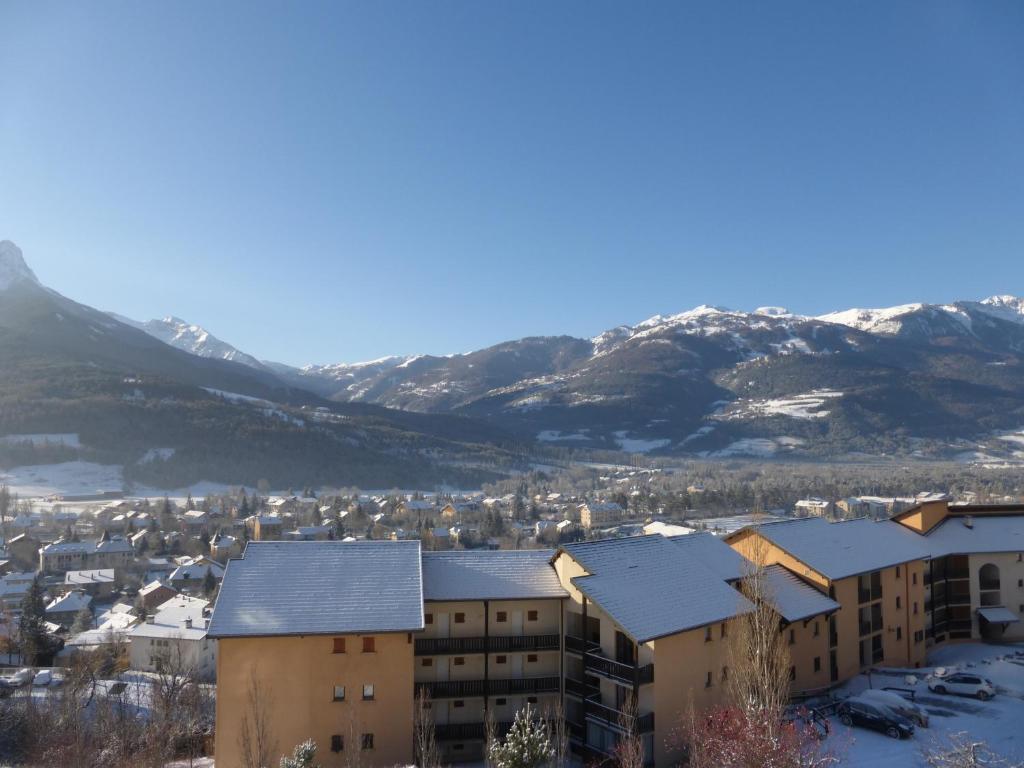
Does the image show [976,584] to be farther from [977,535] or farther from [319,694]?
[319,694]

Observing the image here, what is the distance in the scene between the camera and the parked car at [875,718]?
79.5ft

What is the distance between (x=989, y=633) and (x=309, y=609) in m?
36.2

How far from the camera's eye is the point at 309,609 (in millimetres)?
22828

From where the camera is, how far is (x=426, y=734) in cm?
2272

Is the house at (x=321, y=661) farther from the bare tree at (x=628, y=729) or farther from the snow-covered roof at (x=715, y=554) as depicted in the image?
the snow-covered roof at (x=715, y=554)

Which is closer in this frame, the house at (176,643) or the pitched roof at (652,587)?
the pitched roof at (652,587)

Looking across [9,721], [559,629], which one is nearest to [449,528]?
[9,721]

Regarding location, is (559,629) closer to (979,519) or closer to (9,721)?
(9,721)

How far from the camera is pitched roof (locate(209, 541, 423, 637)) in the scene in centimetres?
2222

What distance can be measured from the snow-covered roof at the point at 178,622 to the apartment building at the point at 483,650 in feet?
105

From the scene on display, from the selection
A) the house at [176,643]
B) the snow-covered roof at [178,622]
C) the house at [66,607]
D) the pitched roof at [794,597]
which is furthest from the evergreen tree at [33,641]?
the pitched roof at [794,597]

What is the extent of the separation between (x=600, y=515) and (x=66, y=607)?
71.8 meters

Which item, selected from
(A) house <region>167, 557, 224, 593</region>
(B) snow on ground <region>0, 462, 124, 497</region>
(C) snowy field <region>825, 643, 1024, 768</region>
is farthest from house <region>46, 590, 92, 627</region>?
(B) snow on ground <region>0, 462, 124, 497</region>

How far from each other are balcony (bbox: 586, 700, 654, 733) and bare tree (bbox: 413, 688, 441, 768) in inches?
207
